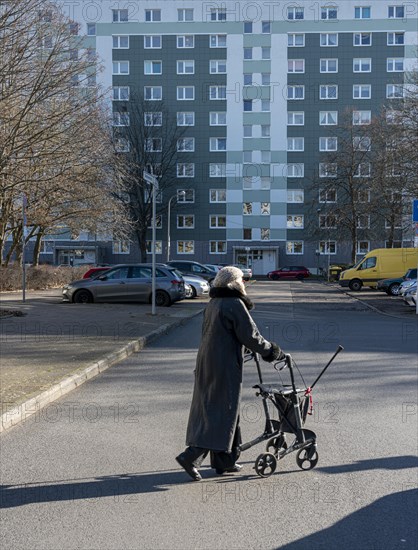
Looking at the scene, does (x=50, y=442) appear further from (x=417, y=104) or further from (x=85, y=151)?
(x=417, y=104)

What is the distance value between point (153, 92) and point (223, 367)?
63027mm

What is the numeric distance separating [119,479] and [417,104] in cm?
2280

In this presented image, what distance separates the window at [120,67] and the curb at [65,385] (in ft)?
183

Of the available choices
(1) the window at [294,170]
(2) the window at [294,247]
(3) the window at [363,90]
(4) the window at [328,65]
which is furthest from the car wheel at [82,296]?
(4) the window at [328,65]

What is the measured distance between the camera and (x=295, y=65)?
63.3m

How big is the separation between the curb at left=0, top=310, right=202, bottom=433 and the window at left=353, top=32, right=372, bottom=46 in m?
58.5

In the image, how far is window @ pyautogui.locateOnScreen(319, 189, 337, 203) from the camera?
51438 mm

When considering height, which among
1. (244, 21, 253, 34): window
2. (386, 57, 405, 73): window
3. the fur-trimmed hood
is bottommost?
the fur-trimmed hood

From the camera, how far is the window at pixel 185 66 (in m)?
63.6

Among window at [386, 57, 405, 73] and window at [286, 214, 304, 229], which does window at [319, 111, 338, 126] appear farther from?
window at [286, 214, 304, 229]

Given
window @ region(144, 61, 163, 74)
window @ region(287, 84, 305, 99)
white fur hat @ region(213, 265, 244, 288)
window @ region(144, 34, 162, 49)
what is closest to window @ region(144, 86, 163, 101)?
Answer: window @ region(144, 61, 163, 74)

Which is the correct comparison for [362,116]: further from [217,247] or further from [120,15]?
[120,15]

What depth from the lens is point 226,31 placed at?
6331cm

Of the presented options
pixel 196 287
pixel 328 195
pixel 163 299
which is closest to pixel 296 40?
pixel 328 195
